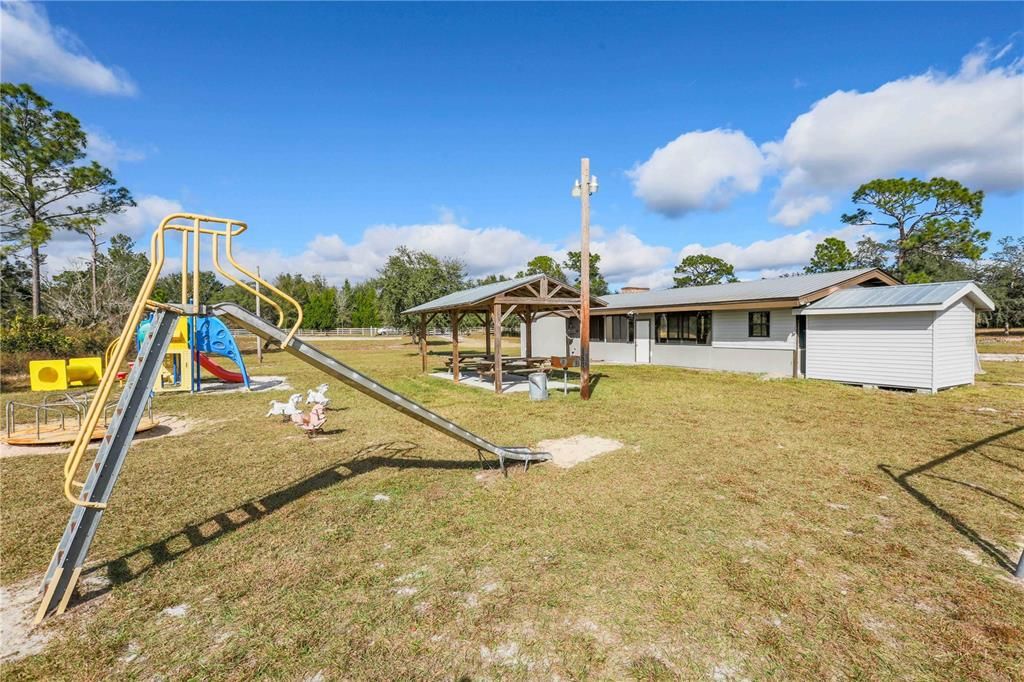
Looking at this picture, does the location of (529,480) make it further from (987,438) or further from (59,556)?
(987,438)

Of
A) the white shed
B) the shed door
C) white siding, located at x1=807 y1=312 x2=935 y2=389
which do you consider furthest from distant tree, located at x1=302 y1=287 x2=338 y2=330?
the white shed

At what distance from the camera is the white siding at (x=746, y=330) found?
17.0 metres

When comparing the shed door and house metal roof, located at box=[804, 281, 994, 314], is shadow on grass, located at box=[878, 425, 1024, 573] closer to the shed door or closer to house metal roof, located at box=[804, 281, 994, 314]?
house metal roof, located at box=[804, 281, 994, 314]

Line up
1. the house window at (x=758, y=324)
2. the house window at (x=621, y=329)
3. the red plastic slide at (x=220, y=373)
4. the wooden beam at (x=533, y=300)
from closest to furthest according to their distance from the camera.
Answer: the wooden beam at (x=533, y=300)
the red plastic slide at (x=220, y=373)
the house window at (x=758, y=324)
the house window at (x=621, y=329)

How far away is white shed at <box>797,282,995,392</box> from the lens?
42.9 ft

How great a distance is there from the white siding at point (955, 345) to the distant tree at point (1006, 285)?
42.6 metres

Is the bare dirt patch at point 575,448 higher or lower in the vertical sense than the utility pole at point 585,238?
lower

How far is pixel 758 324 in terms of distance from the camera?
1825 cm

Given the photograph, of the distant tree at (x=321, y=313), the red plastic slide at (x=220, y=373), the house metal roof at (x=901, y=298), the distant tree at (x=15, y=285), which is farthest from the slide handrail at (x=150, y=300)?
the distant tree at (x=321, y=313)

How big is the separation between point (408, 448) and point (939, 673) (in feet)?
22.0

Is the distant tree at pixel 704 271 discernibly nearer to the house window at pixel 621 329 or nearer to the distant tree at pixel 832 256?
the distant tree at pixel 832 256

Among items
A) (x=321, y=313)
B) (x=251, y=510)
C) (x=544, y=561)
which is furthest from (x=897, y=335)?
(x=321, y=313)

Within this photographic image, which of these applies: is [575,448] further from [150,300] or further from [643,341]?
[643,341]

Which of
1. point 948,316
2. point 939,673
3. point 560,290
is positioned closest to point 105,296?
point 560,290
